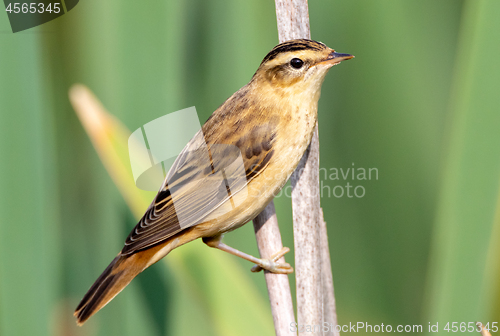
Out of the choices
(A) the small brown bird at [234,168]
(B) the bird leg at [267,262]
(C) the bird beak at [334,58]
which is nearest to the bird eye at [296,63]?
(A) the small brown bird at [234,168]

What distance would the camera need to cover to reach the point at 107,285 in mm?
1912

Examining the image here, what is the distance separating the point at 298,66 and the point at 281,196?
68 cm

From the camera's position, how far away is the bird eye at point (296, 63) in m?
1.90

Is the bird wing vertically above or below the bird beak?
below

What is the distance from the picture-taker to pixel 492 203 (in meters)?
1.50

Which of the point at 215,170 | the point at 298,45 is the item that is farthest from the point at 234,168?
Answer: the point at 298,45

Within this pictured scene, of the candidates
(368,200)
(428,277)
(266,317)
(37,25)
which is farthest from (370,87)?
(37,25)

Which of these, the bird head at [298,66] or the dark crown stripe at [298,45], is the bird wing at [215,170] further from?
the dark crown stripe at [298,45]

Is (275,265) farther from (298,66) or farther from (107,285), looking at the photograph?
(298,66)

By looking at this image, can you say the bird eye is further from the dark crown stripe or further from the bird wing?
the bird wing

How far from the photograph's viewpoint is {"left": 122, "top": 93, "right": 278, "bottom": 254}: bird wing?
2021 mm

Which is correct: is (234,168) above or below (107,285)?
above

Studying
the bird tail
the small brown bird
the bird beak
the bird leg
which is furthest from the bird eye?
the bird tail

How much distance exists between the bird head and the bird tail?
111cm
